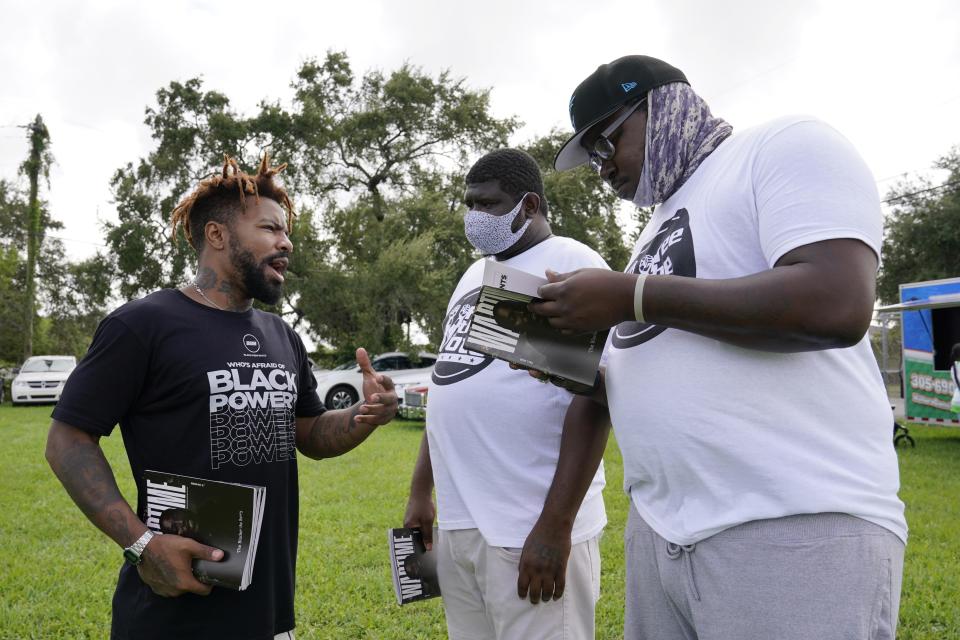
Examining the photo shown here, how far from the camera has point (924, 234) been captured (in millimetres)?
24219

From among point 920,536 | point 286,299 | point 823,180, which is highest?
point 286,299

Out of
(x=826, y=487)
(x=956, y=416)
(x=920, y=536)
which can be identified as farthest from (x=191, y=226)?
(x=956, y=416)

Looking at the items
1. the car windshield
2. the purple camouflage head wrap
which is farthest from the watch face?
the car windshield

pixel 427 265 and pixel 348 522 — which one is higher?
pixel 427 265

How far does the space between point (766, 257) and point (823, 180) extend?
0.18 metres

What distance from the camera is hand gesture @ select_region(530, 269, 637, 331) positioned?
1.50 meters

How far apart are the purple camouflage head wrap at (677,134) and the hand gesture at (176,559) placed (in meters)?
1.57

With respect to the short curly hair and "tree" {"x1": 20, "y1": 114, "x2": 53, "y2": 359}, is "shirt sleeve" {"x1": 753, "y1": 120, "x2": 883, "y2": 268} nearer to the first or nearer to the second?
the short curly hair

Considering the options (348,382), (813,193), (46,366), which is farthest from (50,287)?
(813,193)

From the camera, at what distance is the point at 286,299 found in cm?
2130

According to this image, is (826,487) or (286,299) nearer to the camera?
(826,487)

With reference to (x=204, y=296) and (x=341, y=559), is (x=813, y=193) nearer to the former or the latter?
(x=204, y=296)

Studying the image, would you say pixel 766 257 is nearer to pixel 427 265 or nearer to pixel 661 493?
pixel 661 493

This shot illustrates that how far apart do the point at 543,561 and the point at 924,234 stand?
26.9 meters
